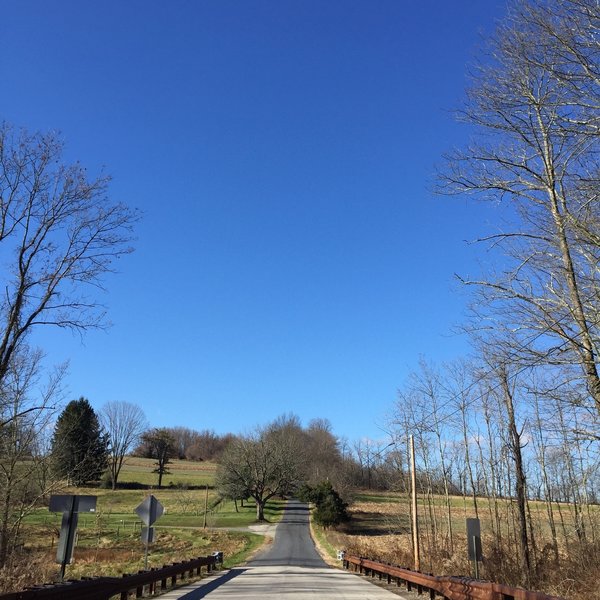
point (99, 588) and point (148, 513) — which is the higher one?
point (148, 513)

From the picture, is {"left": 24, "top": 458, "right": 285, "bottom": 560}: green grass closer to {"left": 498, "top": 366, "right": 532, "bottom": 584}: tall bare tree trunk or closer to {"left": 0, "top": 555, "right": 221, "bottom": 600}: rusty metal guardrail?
{"left": 0, "top": 555, "right": 221, "bottom": 600}: rusty metal guardrail

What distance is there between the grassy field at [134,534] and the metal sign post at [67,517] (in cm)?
347

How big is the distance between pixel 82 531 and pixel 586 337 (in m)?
57.7

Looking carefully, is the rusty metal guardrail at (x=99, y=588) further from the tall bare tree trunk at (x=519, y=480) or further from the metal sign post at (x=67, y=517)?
the tall bare tree trunk at (x=519, y=480)

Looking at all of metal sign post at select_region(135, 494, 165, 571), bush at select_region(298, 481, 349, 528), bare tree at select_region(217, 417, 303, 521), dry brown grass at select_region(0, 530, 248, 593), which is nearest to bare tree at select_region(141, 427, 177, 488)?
bare tree at select_region(217, 417, 303, 521)

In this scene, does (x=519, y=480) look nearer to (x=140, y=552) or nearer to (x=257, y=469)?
(x=140, y=552)

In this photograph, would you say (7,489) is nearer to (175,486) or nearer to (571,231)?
(571,231)

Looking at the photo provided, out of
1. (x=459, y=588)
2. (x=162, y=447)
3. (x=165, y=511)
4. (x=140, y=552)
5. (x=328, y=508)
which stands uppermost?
(x=162, y=447)

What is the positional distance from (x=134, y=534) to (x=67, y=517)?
50.2 metres

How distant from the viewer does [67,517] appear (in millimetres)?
10344

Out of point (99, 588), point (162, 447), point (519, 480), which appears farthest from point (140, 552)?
point (162, 447)

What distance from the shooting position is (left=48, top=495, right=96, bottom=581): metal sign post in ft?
33.3

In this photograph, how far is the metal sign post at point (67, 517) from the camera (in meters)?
10.1

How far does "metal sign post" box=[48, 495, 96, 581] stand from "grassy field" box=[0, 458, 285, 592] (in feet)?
11.4
